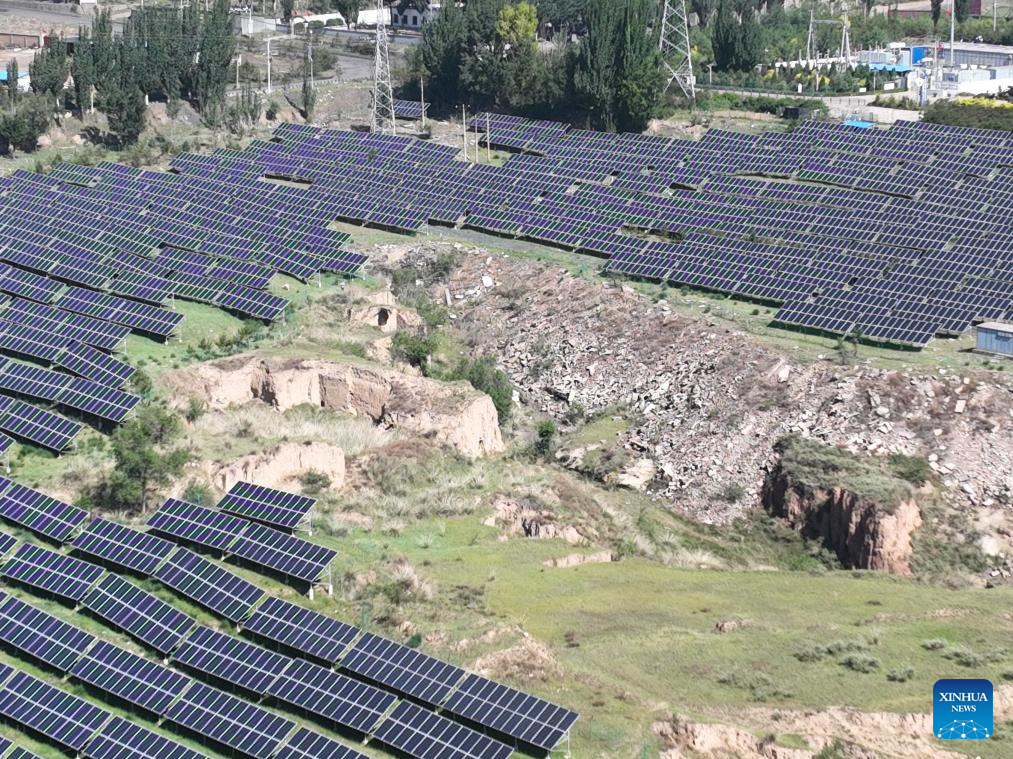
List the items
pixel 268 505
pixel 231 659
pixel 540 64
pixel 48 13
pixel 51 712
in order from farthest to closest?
pixel 48 13
pixel 540 64
pixel 268 505
pixel 231 659
pixel 51 712

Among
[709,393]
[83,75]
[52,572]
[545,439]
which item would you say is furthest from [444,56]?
[52,572]

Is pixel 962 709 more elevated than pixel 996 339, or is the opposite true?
pixel 996 339

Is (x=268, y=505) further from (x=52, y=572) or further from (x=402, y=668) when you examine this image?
(x=402, y=668)

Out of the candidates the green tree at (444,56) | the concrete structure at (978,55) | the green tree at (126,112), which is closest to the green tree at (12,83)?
the green tree at (126,112)

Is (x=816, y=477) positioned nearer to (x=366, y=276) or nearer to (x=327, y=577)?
(x=327, y=577)

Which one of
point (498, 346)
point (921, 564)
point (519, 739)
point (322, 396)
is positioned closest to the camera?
point (519, 739)

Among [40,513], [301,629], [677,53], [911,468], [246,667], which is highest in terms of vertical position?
[677,53]

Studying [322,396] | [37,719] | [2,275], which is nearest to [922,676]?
[37,719]
